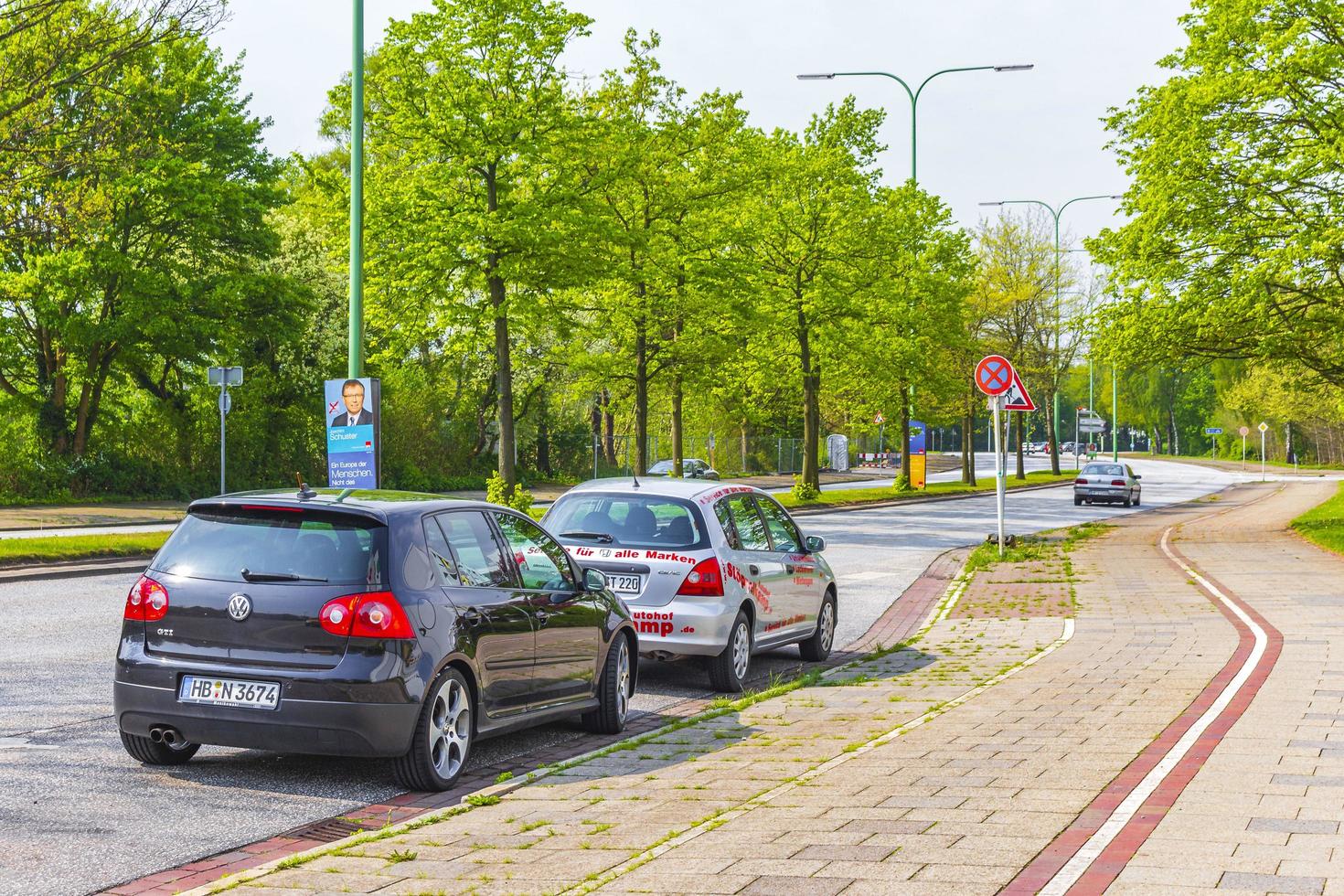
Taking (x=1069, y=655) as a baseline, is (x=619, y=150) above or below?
above

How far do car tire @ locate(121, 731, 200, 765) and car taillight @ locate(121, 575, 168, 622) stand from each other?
643 millimetres

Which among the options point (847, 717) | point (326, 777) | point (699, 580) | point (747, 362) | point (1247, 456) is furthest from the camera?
point (1247, 456)

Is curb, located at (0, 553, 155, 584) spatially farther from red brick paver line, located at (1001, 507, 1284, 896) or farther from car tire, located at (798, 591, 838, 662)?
red brick paver line, located at (1001, 507, 1284, 896)

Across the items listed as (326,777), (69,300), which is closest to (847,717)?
(326,777)

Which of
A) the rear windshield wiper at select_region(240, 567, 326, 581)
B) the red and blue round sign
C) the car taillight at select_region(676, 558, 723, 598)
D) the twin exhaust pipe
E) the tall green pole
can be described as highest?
the tall green pole

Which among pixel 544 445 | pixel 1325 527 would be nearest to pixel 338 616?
pixel 1325 527

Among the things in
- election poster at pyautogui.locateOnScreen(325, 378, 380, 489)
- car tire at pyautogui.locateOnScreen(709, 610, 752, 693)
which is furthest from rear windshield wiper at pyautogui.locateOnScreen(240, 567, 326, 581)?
election poster at pyautogui.locateOnScreen(325, 378, 380, 489)

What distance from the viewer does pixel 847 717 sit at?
9.15 metres

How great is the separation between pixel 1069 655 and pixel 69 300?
95.3 feet

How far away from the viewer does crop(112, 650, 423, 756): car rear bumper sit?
22.2 feet

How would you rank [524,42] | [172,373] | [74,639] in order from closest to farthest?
[74,639]
[524,42]
[172,373]

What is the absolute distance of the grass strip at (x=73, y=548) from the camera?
19.2 m

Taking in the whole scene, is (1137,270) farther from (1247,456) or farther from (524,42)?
(1247,456)

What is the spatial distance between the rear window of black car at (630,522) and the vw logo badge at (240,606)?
3890 mm
